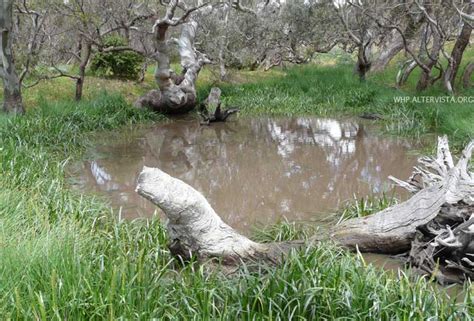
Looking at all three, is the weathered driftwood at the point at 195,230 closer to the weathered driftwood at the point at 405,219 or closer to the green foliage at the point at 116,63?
the weathered driftwood at the point at 405,219

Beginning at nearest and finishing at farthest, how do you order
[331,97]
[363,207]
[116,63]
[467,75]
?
[363,207], [467,75], [331,97], [116,63]

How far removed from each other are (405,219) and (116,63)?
1178 centimetres

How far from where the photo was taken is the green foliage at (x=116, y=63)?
47.0 feet

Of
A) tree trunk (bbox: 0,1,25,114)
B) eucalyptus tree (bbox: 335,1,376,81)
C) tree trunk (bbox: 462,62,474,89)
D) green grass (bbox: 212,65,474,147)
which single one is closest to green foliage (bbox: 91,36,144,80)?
green grass (bbox: 212,65,474,147)

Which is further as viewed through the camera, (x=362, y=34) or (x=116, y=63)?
(x=362, y=34)

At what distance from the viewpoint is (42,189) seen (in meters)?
5.33

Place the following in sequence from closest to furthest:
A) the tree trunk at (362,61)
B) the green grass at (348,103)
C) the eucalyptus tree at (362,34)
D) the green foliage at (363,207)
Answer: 1. the green foliage at (363,207)
2. the green grass at (348,103)
3. the eucalyptus tree at (362,34)
4. the tree trunk at (362,61)

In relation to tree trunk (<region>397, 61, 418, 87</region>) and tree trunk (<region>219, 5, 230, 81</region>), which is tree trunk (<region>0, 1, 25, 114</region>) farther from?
tree trunk (<region>397, 61, 418, 87</region>)

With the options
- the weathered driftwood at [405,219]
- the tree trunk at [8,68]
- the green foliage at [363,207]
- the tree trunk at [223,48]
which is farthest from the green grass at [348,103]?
the tree trunk at [8,68]

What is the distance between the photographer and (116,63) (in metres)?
14.4

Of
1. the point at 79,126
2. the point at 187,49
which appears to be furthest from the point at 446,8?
the point at 79,126

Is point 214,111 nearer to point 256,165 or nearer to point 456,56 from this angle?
point 256,165

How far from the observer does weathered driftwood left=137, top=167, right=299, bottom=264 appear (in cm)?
355

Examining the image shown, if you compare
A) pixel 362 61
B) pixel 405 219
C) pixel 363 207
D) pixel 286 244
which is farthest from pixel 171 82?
pixel 405 219
